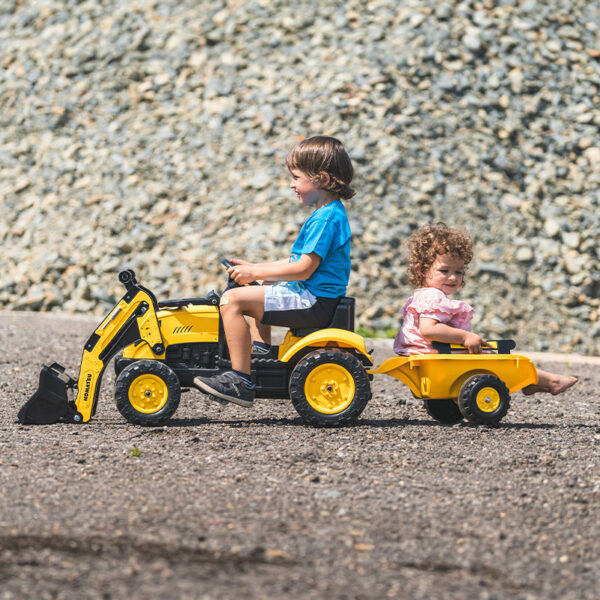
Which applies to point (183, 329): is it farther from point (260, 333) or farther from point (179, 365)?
point (260, 333)

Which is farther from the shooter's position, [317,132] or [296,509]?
[317,132]

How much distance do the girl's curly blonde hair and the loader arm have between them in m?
1.89

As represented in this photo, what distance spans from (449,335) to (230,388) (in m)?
1.54

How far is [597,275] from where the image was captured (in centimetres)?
1378

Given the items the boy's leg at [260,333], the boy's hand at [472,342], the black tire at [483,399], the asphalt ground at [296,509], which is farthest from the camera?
the boy's leg at [260,333]

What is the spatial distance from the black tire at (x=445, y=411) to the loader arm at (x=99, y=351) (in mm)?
1992

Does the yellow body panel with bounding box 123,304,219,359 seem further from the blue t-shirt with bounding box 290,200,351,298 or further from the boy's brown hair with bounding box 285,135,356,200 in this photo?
the boy's brown hair with bounding box 285,135,356,200

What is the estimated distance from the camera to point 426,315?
6465 millimetres

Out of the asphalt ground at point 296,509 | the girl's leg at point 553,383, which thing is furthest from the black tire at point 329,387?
the girl's leg at point 553,383

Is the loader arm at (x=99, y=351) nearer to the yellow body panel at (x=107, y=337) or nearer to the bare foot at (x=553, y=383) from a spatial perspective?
the yellow body panel at (x=107, y=337)

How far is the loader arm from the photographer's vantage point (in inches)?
242

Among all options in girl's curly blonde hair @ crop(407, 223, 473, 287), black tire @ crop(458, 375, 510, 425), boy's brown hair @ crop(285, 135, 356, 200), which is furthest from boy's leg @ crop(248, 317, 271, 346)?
black tire @ crop(458, 375, 510, 425)

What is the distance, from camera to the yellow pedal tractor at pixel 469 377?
20.6 ft

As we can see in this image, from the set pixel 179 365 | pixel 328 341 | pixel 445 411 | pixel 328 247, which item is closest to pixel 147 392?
pixel 179 365
